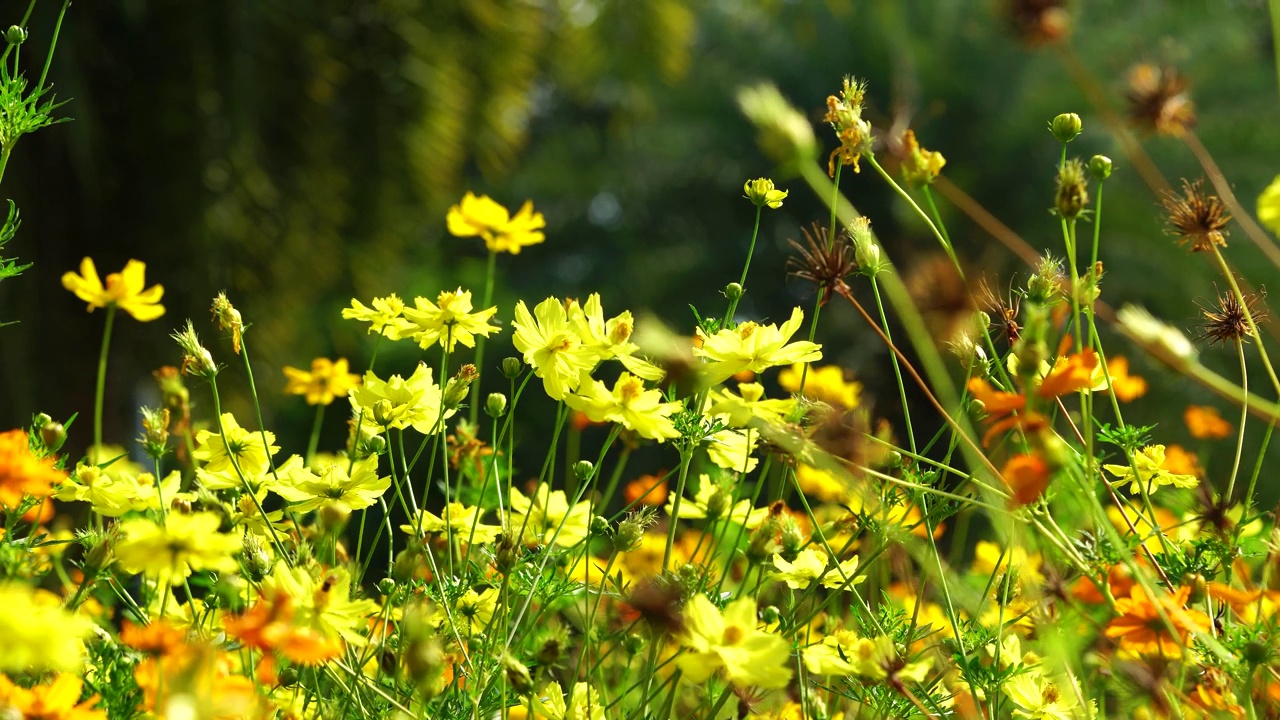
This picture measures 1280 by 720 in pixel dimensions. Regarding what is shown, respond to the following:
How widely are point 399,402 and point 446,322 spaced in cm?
8

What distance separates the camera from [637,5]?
4.64 meters

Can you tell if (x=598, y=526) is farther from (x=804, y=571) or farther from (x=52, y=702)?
(x=52, y=702)

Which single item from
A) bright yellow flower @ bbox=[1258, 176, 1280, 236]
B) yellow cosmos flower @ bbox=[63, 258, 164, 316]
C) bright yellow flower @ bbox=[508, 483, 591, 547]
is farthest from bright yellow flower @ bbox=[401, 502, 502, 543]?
bright yellow flower @ bbox=[1258, 176, 1280, 236]

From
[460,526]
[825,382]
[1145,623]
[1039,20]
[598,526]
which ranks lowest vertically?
[825,382]

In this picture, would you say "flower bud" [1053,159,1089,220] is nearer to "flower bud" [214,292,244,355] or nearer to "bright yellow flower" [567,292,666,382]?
"bright yellow flower" [567,292,666,382]

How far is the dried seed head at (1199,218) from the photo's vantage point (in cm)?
94

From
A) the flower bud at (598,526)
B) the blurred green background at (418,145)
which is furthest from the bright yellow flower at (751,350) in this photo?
the blurred green background at (418,145)

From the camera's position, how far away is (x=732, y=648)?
28.6 inches

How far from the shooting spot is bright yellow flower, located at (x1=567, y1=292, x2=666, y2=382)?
0.99m

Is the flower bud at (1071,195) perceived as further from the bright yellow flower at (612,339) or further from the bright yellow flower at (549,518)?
the bright yellow flower at (549,518)

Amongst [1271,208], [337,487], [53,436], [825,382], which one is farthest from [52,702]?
[825,382]

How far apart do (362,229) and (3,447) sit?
4.09 metres

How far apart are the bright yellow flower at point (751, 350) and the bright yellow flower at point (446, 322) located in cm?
24

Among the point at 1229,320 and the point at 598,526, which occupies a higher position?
the point at 1229,320
